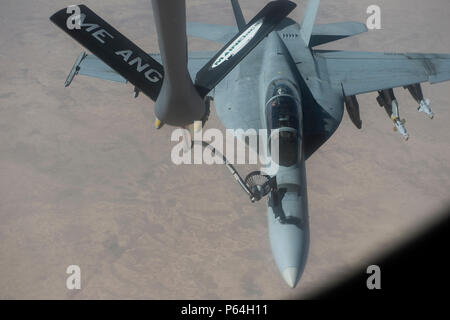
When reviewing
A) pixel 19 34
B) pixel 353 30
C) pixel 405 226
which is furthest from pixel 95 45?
pixel 19 34

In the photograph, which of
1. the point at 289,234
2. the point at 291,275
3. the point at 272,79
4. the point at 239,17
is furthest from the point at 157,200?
the point at 239,17

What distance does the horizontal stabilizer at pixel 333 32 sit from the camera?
18688 mm

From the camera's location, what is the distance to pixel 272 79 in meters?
13.3

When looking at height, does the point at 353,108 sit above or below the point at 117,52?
above

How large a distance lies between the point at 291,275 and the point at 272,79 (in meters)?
6.80

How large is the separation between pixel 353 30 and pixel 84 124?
14357 millimetres

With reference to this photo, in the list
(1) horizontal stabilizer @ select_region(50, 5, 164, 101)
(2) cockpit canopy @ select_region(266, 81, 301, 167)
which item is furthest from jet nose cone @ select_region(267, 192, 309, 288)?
(1) horizontal stabilizer @ select_region(50, 5, 164, 101)

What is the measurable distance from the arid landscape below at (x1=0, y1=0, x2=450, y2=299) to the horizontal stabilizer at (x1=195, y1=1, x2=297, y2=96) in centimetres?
940

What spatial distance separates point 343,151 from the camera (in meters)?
17.9

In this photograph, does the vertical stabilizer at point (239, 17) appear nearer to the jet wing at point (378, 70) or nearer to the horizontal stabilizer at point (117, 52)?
the jet wing at point (378, 70)

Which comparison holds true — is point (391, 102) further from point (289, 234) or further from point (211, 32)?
point (289, 234)

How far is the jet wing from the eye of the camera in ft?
49.6

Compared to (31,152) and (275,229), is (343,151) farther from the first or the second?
(31,152)

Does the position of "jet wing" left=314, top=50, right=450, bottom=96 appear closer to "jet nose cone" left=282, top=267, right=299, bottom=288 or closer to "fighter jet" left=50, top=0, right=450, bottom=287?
"fighter jet" left=50, top=0, right=450, bottom=287
